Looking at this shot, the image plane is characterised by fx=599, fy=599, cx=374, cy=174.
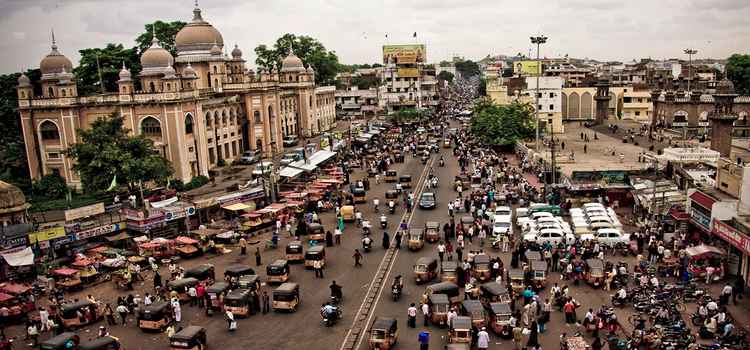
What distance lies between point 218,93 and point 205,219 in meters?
25.8

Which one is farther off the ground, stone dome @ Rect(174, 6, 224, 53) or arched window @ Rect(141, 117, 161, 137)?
stone dome @ Rect(174, 6, 224, 53)

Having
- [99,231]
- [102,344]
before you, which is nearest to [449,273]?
[102,344]

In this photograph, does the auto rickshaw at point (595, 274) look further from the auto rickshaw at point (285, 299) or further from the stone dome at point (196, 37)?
the stone dome at point (196, 37)

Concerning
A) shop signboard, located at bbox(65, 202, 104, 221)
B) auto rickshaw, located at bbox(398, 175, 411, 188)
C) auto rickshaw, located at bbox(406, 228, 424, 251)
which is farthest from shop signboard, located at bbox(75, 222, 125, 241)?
auto rickshaw, located at bbox(398, 175, 411, 188)

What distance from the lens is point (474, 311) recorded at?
19.5 m

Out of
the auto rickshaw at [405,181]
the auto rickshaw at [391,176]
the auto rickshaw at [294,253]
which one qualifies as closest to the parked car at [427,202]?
the auto rickshaw at [405,181]

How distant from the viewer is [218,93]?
5788cm

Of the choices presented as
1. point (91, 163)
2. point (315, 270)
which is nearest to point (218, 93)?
point (91, 163)

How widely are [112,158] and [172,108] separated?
10.1 meters

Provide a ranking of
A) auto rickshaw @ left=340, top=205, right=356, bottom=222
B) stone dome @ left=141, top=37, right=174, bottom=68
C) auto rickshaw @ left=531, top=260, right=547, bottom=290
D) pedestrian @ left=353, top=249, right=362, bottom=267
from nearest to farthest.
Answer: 1. auto rickshaw @ left=531, top=260, right=547, bottom=290
2. pedestrian @ left=353, top=249, right=362, bottom=267
3. auto rickshaw @ left=340, top=205, right=356, bottom=222
4. stone dome @ left=141, top=37, right=174, bottom=68

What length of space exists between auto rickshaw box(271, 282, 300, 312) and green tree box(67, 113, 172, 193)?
19.3 metres

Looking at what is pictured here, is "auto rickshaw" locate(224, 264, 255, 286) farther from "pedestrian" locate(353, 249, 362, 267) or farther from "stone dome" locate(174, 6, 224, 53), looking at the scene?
"stone dome" locate(174, 6, 224, 53)

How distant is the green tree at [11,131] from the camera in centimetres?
5259

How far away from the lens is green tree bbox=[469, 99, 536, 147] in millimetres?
59675
